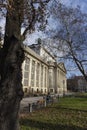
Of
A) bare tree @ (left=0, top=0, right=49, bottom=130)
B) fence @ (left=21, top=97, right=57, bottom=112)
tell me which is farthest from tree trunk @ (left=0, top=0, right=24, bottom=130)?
fence @ (left=21, top=97, right=57, bottom=112)

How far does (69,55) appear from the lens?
96.4ft

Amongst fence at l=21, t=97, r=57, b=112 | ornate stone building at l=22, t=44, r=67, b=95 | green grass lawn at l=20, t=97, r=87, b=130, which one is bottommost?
green grass lawn at l=20, t=97, r=87, b=130

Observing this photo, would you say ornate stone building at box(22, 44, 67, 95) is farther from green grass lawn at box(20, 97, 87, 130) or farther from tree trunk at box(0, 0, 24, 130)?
tree trunk at box(0, 0, 24, 130)

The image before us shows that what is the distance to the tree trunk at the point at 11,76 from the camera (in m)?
6.52

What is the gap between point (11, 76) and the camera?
6734mm

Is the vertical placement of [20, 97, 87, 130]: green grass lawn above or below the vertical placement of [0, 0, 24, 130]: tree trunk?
below

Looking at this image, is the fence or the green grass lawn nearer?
the green grass lawn

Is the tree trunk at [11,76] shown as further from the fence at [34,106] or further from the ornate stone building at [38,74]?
the ornate stone building at [38,74]

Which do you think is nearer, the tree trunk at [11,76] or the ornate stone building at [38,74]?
the tree trunk at [11,76]

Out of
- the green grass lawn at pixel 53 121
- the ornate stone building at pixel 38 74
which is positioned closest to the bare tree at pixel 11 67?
the green grass lawn at pixel 53 121

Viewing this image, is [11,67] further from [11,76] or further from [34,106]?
[34,106]

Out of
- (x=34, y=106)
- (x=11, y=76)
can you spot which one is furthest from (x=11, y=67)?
(x=34, y=106)

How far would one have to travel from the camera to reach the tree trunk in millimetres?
6523

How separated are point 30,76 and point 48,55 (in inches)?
2194
